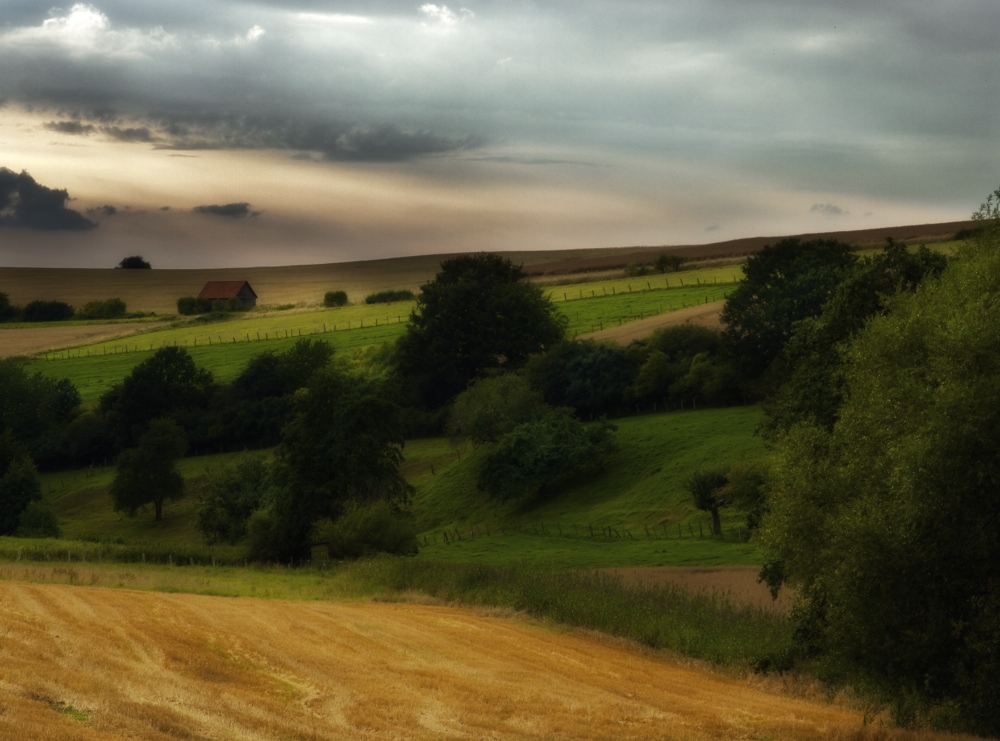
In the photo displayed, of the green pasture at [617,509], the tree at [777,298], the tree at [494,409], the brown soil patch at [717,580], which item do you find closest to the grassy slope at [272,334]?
the tree at [494,409]

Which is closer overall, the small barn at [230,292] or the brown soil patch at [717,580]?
the brown soil patch at [717,580]

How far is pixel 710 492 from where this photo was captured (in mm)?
62469

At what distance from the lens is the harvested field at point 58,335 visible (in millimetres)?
145500

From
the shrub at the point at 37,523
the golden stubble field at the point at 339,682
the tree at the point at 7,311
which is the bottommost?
the shrub at the point at 37,523

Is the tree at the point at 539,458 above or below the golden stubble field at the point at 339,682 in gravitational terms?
below

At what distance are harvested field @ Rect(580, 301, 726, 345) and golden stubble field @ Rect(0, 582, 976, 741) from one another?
71.5 metres

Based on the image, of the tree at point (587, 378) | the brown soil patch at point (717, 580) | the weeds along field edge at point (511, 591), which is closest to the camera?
the weeds along field edge at point (511, 591)

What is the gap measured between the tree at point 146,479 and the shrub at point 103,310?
83.2 meters

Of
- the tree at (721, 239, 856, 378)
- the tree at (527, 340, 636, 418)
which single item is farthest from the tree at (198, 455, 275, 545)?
the tree at (721, 239, 856, 378)

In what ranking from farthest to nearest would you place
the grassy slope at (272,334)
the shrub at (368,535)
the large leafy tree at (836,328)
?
1. the grassy slope at (272,334)
2. the shrub at (368,535)
3. the large leafy tree at (836,328)

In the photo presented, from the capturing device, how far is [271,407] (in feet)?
356

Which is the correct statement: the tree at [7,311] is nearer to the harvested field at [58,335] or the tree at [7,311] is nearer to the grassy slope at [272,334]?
the harvested field at [58,335]

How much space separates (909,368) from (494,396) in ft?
212

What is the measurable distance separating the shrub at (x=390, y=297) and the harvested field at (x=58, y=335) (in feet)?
92.5
